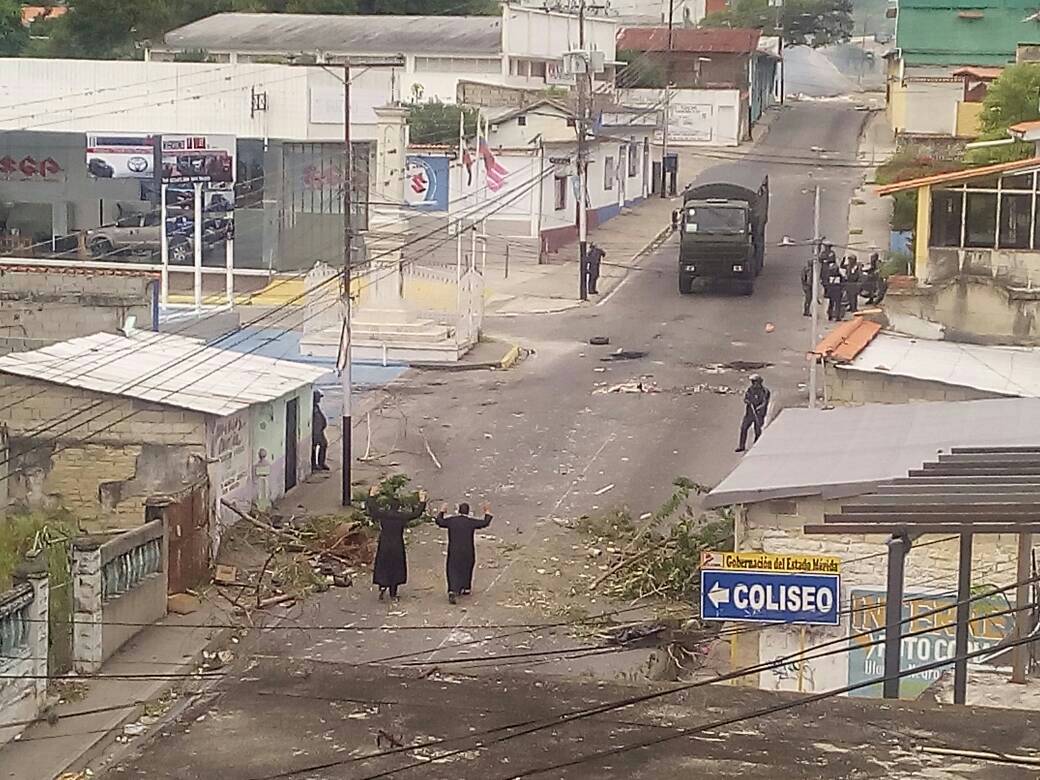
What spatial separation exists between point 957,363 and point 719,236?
17.5 m

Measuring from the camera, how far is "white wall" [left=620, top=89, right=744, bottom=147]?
218ft

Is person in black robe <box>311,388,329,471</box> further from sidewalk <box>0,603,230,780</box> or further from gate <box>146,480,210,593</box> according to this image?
sidewalk <box>0,603,230,780</box>

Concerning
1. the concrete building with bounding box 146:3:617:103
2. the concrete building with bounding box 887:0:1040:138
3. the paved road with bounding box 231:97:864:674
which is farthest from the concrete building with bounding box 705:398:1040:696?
the concrete building with bounding box 887:0:1040:138

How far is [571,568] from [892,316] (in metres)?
6.86

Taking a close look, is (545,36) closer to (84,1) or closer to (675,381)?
(84,1)

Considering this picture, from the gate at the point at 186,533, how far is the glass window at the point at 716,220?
68.1 ft

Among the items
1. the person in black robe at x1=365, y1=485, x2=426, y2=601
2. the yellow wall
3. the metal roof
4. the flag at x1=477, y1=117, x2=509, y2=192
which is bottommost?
the person in black robe at x1=365, y1=485, x2=426, y2=601

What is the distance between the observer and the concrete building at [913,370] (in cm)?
2030

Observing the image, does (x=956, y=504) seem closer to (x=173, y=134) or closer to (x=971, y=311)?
(x=971, y=311)

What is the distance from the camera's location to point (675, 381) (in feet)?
102

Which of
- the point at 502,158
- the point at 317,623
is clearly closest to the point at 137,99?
the point at 502,158

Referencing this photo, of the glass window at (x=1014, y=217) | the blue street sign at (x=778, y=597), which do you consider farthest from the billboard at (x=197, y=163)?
the blue street sign at (x=778, y=597)

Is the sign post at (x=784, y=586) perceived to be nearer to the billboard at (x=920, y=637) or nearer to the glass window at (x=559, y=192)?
the billboard at (x=920, y=637)

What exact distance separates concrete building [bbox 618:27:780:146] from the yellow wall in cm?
1390
